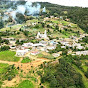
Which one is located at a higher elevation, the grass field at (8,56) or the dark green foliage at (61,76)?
the grass field at (8,56)

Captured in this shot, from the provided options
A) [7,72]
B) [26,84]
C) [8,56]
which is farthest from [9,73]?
[8,56]

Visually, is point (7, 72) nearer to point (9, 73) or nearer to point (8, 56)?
point (9, 73)

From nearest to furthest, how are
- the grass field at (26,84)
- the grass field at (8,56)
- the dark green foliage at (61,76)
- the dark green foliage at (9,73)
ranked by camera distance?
the grass field at (26,84) < the dark green foliage at (9,73) < the dark green foliage at (61,76) < the grass field at (8,56)

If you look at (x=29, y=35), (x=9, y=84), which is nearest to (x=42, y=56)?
(x=9, y=84)

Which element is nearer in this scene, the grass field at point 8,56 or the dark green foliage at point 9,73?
the dark green foliage at point 9,73

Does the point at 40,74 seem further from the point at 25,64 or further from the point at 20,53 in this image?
the point at 20,53

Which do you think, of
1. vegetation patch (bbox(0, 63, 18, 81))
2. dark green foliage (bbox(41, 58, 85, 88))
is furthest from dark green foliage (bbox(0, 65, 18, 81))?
dark green foliage (bbox(41, 58, 85, 88))

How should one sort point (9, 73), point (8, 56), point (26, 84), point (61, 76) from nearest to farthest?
1. point (26, 84)
2. point (9, 73)
3. point (61, 76)
4. point (8, 56)

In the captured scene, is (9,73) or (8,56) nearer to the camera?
(9,73)

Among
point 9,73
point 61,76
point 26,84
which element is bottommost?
point 61,76

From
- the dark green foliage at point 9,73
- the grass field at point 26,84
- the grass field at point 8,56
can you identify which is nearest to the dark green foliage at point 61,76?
the grass field at point 26,84

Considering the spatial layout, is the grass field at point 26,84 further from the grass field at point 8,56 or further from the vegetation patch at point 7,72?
the grass field at point 8,56
